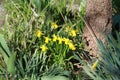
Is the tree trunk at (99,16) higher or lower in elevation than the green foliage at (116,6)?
higher

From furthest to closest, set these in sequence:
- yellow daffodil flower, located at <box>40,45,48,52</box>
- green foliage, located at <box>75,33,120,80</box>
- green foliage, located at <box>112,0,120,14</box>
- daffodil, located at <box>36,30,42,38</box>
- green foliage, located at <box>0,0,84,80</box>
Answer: green foliage, located at <box>112,0,120,14</box> < daffodil, located at <box>36,30,42,38</box> < yellow daffodil flower, located at <box>40,45,48,52</box> < green foliage, located at <box>0,0,84,80</box> < green foliage, located at <box>75,33,120,80</box>

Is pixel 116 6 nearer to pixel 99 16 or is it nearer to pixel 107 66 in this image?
pixel 99 16

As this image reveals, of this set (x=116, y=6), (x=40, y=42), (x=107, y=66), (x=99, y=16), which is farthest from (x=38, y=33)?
(x=116, y=6)

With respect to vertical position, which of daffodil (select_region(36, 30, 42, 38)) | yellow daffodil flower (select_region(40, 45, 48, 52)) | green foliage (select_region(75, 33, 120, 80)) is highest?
daffodil (select_region(36, 30, 42, 38))

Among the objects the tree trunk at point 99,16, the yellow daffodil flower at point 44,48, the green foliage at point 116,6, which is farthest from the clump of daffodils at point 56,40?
the green foliage at point 116,6

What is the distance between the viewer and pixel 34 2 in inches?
176

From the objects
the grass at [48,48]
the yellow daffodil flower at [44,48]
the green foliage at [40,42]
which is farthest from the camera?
the yellow daffodil flower at [44,48]

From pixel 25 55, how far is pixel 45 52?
213mm

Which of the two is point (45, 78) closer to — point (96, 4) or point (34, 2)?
point (96, 4)

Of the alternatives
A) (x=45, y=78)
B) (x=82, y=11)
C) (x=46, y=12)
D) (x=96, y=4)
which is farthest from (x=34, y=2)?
(x=45, y=78)

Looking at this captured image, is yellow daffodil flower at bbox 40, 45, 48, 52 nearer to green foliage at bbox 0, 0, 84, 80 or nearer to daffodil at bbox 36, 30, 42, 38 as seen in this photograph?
Result: green foliage at bbox 0, 0, 84, 80

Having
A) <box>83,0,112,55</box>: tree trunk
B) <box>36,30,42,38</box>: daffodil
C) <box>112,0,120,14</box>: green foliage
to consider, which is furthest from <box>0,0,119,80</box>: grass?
<box>112,0,120,14</box>: green foliage

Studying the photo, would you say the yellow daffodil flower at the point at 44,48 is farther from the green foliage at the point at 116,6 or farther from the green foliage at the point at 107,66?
the green foliage at the point at 116,6

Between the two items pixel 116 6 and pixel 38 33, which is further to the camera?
pixel 116 6
